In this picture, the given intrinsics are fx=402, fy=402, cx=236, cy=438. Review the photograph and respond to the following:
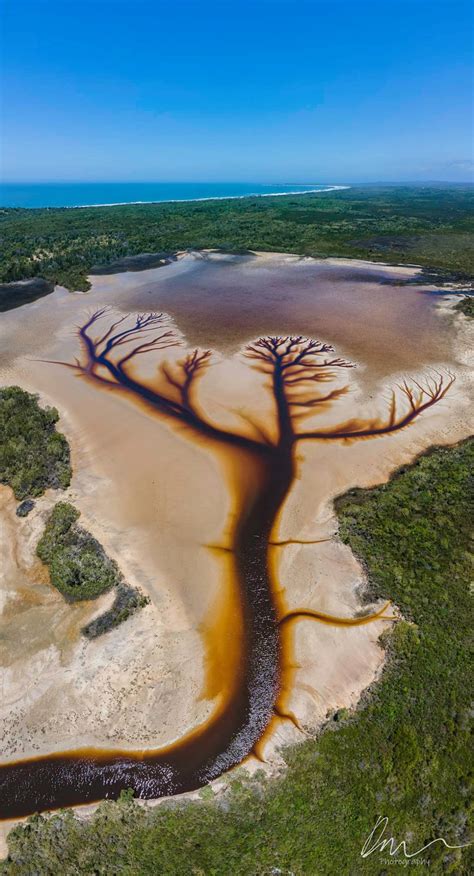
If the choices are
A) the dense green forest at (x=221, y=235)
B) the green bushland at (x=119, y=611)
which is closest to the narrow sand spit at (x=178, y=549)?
the green bushland at (x=119, y=611)

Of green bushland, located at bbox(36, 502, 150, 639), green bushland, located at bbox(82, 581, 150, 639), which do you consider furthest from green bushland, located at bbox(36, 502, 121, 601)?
green bushland, located at bbox(82, 581, 150, 639)

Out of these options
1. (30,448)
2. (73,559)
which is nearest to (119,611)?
(73,559)

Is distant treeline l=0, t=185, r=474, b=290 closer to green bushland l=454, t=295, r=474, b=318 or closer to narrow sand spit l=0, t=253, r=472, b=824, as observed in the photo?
green bushland l=454, t=295, r=474, b=318

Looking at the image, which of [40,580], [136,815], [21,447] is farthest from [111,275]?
[136,815]

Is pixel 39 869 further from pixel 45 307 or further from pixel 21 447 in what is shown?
pixel 45 307

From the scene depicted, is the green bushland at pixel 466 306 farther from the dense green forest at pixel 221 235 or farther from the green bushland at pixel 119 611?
the green bushland at pixel 119 611

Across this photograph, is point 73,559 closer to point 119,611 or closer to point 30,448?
point 119,611
